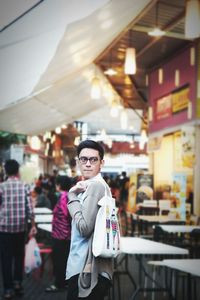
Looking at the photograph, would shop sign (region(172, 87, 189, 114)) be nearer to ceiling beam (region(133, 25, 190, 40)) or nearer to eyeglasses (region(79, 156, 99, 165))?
ceiling beam (region(133, 25, 190, 40))

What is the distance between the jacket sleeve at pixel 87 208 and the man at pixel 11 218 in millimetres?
3347

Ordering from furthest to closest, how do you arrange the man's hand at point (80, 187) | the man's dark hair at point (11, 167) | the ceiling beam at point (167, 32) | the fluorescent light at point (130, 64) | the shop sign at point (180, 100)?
1. the shop sign at point (180, 100)
2. the ceiling beam at point (167, 32)
3. the fluorescent light at point (130, 64)
4. the man's dark hair at point (11, 167)
5. the man's hand at point (80, 187)

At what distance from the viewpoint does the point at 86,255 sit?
3.12 meters

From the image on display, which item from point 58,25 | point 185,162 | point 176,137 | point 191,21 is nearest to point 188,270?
point 58,25

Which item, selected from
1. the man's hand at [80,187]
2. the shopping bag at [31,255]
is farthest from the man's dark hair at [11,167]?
the man's hand at [80,187]

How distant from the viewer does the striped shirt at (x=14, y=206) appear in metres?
Answer: 6.42

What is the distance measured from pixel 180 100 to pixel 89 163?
387 inches

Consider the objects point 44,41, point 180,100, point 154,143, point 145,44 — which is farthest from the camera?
point 154,143

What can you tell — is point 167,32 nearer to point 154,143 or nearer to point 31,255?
point 154,143

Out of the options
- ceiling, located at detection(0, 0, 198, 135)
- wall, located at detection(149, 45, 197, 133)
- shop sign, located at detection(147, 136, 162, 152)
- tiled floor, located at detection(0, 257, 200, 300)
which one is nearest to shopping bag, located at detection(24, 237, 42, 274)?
tiled floor, located at detection(0, 257, 200, 300)

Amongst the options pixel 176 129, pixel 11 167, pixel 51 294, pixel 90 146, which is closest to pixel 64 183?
pixel 11 167

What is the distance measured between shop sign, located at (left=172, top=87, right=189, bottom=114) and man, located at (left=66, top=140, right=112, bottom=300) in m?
9.45

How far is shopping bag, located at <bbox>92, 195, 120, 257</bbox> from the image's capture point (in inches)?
119

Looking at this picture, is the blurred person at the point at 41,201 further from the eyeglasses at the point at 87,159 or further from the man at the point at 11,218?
the eyeglasses at the point at 87,159
